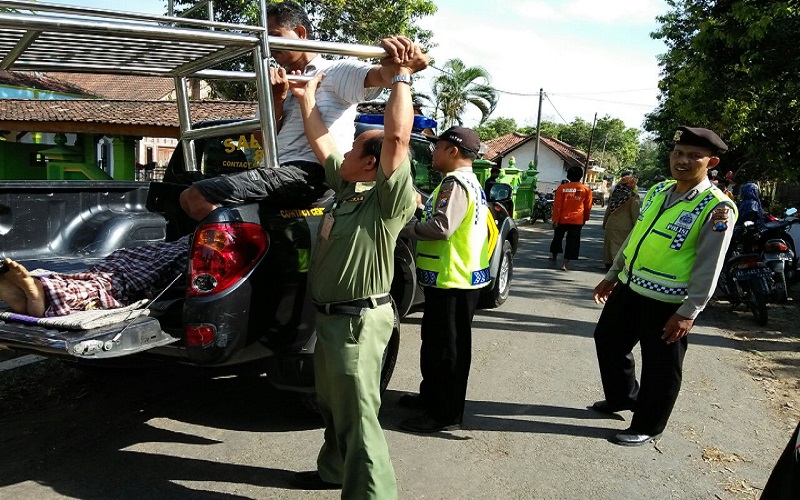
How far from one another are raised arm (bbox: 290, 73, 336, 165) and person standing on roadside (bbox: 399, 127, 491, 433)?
2.49 feet

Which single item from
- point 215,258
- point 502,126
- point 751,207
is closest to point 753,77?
point 751,207

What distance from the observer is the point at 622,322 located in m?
3.87

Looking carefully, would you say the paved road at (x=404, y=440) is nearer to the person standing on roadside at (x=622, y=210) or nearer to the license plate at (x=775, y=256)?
the license plate at (x=775, y=256)

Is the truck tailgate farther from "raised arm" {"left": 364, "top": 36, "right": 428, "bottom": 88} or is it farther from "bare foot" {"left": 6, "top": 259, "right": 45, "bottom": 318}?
"raised arm" {"left": 364, "top": 36, "right": 428, "bottom": 88}

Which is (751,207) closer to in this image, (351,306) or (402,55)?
(402,55)

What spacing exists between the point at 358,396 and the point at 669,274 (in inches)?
77.0

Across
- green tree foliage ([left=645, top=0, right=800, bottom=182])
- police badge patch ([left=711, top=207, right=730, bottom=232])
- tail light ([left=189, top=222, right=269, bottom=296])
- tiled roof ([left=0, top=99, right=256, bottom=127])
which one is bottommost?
tail light ([left=189, top=222, right=269, bottom=296])

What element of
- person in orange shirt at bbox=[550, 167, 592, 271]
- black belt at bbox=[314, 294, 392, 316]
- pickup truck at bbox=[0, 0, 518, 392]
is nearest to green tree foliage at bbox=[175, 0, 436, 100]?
person in orange shirt at bbox=[550, 167, 592, 271]

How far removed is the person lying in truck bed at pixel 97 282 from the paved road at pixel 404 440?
33.8 inches

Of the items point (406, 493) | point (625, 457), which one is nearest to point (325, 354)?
point (406, 493)

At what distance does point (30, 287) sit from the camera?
107 inches

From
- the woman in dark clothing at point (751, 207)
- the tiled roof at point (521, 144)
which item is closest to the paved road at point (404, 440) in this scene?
the woman in dark clothing at point (751, 207)

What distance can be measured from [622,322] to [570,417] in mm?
709

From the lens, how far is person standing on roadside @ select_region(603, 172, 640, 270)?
920 centimetres
